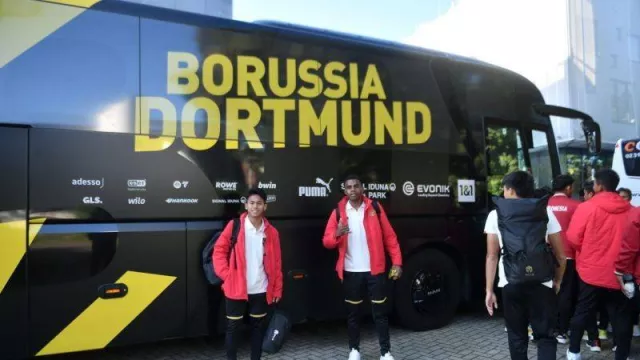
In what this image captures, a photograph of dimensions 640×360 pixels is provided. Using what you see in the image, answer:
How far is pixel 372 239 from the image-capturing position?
4668mm

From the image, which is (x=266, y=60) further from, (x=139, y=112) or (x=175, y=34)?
(x=139, y=112)

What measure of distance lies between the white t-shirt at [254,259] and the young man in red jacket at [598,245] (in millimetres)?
2872

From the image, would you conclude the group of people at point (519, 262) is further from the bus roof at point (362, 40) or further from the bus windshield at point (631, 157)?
the bus windshield at point (631, 157)

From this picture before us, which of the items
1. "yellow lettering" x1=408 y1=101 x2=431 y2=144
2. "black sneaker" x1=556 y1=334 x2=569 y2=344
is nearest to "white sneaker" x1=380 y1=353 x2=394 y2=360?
"black sneaker" x1=556 y1=334 x2=569 y2=344

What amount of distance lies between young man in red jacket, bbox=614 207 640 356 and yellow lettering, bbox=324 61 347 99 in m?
2.91

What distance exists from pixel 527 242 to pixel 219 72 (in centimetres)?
304

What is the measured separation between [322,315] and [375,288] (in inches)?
31.0

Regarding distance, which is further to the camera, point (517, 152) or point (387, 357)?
point (517, 152)

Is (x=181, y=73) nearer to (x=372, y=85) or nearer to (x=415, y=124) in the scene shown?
(x=372, y=85)

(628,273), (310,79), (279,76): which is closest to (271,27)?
(279,76)

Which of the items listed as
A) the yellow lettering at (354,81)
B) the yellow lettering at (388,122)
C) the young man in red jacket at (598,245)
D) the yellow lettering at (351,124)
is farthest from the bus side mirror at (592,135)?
the yellow lettering at (354,81)

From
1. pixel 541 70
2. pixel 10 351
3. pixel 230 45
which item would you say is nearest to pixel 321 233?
pixel 230 45

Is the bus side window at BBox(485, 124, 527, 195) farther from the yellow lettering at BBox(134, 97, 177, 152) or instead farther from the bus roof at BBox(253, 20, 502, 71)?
the yellow lettering at BBox(134, 97, 177, 152)

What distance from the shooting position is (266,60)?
489 centimetres
